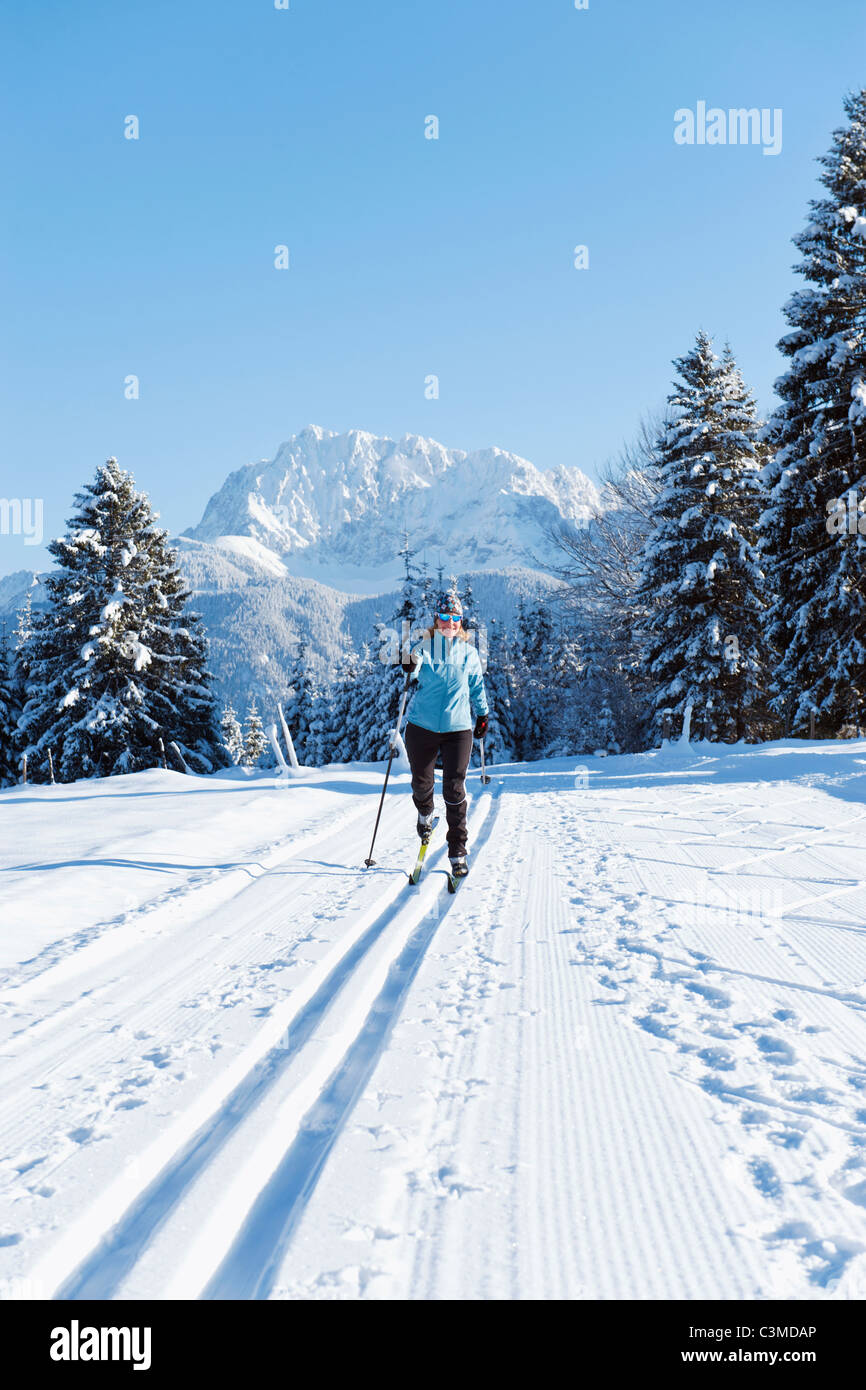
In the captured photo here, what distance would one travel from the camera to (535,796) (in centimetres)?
1097

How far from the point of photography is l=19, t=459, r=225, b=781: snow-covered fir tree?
74.2 feet

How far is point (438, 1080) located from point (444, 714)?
3539mm

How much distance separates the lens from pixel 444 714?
19.6ft

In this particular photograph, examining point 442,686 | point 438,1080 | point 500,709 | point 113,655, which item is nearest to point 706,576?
point 442,686

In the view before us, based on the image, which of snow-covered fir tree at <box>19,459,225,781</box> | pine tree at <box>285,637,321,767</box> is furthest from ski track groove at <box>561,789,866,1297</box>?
pine tree at <box>285,637,321,767</box>

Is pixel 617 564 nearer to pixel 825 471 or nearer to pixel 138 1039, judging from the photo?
pixel 825 471

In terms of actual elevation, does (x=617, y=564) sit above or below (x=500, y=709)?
above

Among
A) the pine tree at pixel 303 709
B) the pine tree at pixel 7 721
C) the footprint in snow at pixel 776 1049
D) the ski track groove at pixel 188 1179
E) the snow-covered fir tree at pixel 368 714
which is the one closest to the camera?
the ski track groove at pixel 188 1179

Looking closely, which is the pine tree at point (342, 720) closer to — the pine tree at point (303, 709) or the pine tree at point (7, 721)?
the pine tree at point (303, 709)

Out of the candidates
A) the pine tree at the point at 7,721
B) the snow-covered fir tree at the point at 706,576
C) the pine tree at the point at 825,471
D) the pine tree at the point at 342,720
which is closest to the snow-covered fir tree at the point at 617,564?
the snow-covered fir tree at the point at 706,576

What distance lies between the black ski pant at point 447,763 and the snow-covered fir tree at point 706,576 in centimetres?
1544

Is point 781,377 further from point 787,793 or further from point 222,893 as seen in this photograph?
point 222,893

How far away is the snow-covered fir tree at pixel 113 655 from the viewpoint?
890 inches
